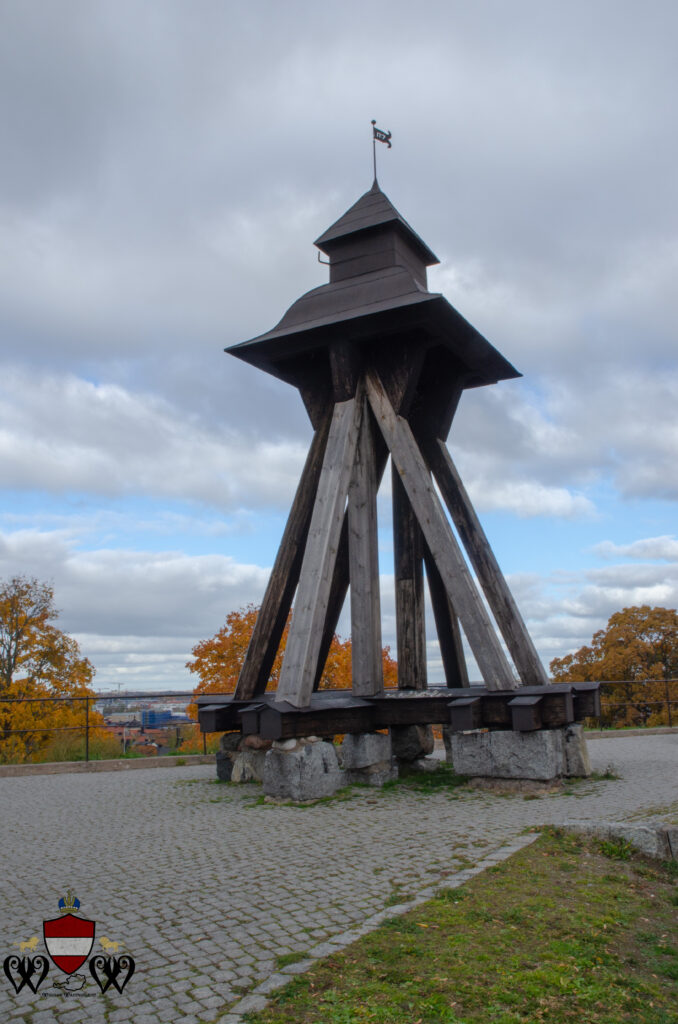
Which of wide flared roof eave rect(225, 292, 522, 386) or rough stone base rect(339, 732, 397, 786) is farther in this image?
wide flared roof eave rect(225, 292, 522, 386)

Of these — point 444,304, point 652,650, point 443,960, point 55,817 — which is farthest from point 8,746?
point 652,650

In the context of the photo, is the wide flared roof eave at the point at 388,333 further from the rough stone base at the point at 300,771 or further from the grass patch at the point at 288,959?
the grass patch at the point at 288,959

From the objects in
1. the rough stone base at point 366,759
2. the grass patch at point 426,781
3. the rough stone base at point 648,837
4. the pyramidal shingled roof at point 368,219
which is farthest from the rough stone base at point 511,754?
the pyramidal shingled roof at point 368,219

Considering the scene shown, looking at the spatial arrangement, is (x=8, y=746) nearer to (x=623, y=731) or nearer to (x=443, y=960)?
(x=623, y=731)

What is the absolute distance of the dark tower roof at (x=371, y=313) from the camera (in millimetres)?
9305

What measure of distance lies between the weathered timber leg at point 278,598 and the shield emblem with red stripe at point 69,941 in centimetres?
562

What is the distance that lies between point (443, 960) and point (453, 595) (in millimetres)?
5403

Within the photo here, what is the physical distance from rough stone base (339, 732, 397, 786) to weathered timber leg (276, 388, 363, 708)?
35.0 inches

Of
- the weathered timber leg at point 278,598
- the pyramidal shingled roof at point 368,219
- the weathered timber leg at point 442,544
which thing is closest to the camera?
the weathered timber leg at point 442,544

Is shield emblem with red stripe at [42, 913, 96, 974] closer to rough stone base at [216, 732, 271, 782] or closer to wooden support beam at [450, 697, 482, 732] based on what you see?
wooden support beam at [450, 697, 482, 732]

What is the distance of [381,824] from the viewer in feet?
21.6

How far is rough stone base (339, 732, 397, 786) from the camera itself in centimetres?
858

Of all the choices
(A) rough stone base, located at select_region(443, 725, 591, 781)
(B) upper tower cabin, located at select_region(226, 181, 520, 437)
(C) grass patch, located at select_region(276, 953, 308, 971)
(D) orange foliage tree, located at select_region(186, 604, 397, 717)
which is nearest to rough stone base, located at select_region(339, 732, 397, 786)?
(A) rough stone base, located at select_region(443, 725, 591, 781)
